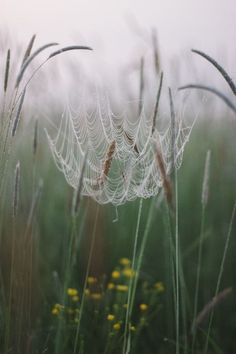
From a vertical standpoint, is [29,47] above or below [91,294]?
above

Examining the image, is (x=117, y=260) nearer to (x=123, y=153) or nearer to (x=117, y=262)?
(x=117, y=262)

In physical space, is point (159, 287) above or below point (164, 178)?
below

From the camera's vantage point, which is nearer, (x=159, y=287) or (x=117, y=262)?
(x=159, y=287)

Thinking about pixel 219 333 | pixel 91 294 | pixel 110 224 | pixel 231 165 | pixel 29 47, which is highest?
pixel 29 47

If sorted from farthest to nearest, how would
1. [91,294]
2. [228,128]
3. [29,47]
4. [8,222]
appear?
[228,128]
[8,222]
[91,294]
[29,47]

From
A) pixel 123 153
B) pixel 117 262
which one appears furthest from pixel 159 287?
pixel 123 153

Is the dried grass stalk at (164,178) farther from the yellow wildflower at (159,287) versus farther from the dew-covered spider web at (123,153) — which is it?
the yellow wildflower at (159,287)

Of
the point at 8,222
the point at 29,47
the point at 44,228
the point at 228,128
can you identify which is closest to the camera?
the point at 29,47

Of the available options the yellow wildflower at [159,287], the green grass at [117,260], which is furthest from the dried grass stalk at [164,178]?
the yellow wildflower at [159,287]

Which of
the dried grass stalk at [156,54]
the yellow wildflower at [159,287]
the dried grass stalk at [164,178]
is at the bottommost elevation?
the yellow wildflower at [159,287]

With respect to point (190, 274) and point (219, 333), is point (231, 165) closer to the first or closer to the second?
point (190, 274)

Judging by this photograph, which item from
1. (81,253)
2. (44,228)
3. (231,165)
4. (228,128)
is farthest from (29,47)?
(228,128)
